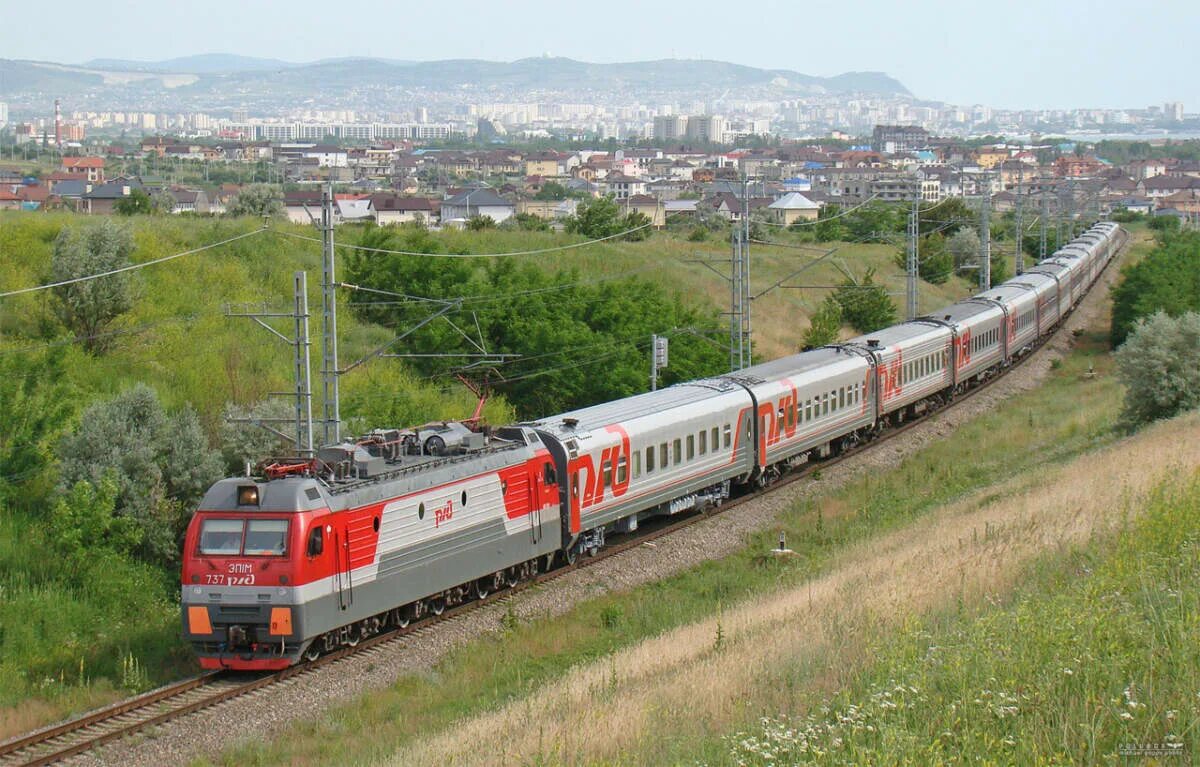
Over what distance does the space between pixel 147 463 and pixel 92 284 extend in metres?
13.8

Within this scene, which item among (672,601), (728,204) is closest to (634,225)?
(672,601)

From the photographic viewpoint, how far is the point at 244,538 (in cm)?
1925

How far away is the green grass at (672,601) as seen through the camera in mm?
17516

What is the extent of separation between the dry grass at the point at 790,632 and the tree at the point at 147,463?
11.4 m

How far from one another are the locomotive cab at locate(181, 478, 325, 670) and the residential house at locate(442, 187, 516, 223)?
11290 centimetres

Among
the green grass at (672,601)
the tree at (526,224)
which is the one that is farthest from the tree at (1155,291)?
the tree at (526,224)

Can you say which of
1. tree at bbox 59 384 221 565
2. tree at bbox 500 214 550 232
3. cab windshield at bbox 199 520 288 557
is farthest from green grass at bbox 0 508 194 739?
tree at bbox 500 214 550 232

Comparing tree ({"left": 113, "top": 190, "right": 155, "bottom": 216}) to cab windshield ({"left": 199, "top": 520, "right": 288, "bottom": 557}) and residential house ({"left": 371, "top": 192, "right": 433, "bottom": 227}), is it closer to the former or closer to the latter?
residential house ({"left": 371, "top": 192, "right": 433, "bottom": 227})

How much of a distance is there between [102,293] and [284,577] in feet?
77.1

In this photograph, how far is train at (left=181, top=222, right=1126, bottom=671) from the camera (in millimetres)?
19281

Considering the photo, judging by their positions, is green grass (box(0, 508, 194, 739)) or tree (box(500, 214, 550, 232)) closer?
green grass (box(0, 508, 194, 739))

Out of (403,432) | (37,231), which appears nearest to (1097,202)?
(37,231)

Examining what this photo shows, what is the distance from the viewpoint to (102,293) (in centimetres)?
3978

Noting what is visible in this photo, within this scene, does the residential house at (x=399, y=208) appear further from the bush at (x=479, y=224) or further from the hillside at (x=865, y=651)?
the hillside at (x=865, y=651)
